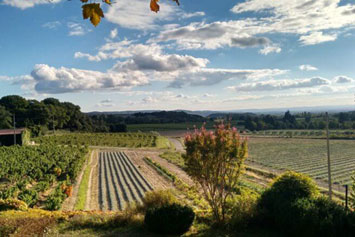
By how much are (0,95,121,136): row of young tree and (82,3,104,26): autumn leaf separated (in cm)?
7809

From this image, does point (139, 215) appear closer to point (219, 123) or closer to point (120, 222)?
point (120, 222)

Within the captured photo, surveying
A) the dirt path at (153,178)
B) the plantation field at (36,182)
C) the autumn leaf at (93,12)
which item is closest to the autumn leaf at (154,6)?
the autumn leaf at (93,12)

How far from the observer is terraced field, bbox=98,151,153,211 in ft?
73.8

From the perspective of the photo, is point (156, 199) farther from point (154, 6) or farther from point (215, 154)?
point (154, 6)

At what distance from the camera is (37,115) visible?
79812 mm

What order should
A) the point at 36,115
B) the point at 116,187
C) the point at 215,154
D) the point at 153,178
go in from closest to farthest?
the point at 215,154, the point at 116,187, the point at 153,178, the point at 36,115

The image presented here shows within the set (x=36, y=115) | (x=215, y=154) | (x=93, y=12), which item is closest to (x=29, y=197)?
(x=215, y=154)

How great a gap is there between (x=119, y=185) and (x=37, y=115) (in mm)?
61760

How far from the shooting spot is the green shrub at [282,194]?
10039mm

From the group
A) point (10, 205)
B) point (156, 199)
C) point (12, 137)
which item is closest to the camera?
point (156, 199)

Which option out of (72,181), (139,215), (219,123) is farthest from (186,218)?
(72,181)

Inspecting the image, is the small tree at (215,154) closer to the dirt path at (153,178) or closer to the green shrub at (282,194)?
the green shrub at (282,194)

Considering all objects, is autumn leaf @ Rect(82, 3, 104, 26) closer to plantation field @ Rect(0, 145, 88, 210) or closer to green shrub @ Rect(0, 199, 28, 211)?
green shrub @ Rect(0, 199, 28, 211)

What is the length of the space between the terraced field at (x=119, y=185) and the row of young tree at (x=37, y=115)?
43546mm
